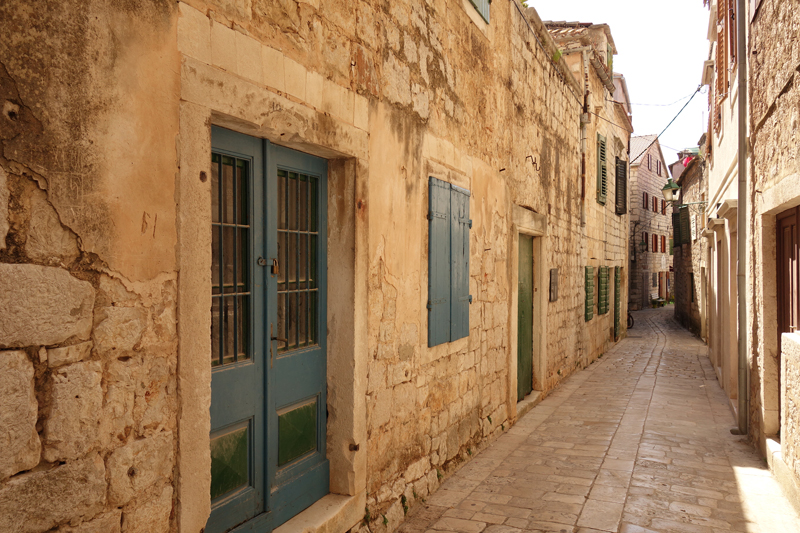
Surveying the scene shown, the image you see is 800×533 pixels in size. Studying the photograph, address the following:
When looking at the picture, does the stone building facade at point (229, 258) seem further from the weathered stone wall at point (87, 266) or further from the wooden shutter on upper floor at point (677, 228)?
the wooden shutter on upper floor at point (677, 228)

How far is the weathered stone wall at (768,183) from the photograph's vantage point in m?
4.19

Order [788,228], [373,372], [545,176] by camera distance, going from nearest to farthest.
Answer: [373,372], [788,228], [545,176]

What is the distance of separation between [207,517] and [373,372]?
1523 millimetres

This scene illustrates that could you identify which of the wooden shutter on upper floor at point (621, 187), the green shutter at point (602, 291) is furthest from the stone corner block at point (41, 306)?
the wooden shutter on upper floor at point (621, 187)

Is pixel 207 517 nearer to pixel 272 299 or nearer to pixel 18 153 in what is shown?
pixel 272 299

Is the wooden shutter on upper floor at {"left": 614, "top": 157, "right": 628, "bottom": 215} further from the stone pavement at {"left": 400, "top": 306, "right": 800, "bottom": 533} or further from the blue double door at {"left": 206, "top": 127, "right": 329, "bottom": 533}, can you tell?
the blue double door at {"left": 206, "top": 127, "right": 329, "bottom": 533}

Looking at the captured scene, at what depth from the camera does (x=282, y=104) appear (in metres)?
2.84

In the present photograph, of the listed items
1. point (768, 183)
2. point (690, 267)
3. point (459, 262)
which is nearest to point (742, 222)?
point (768, 183)

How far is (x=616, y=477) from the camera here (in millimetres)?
4867

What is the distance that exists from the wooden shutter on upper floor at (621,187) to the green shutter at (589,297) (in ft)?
14.4

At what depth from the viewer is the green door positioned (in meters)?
7.48

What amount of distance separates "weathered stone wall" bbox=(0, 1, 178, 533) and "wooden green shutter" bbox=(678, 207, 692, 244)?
19.5 meters

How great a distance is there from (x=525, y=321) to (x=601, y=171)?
236 inches

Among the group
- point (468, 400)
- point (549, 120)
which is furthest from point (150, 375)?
point (549, 120)
